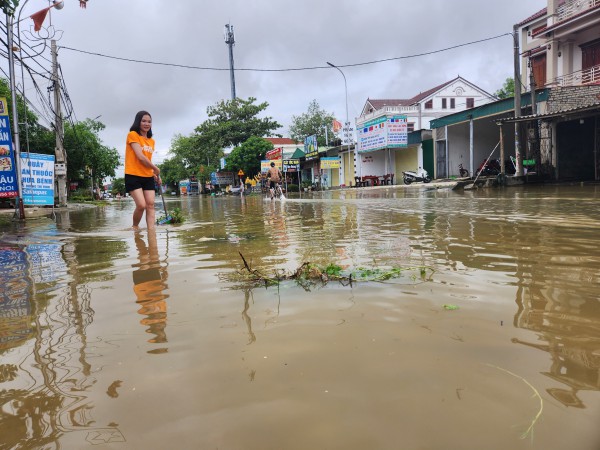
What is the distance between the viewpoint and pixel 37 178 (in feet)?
45.0

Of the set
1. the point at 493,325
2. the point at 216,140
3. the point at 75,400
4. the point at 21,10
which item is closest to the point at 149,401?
the point at 75,400

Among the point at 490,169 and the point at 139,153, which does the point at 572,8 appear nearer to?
the point at 490,169

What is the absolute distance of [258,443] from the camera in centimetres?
120

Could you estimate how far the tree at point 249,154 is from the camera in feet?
144

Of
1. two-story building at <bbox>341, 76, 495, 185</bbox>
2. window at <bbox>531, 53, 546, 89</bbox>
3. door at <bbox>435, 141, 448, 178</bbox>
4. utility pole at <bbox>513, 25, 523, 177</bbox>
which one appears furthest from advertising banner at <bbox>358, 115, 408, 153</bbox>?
utility pole at <bbox>513, 25, 523, 177</bbox>

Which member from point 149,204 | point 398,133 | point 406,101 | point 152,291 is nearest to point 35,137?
point 398,133

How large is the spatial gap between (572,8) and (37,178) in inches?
954

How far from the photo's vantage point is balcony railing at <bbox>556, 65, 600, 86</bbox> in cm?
2008

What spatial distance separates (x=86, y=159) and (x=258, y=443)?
3080cm

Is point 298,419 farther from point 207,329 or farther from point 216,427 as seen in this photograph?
point 207,329

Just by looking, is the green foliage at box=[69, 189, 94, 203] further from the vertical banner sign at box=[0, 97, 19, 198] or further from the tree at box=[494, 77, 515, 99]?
the tree at box=[494, 77, 515, 99]

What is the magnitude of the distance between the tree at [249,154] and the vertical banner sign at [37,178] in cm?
3021

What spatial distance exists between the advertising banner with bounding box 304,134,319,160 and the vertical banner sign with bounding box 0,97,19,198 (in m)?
28.8

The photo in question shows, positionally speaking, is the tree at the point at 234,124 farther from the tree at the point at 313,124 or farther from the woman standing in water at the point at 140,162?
the woman standing in water at the point at 140,162
